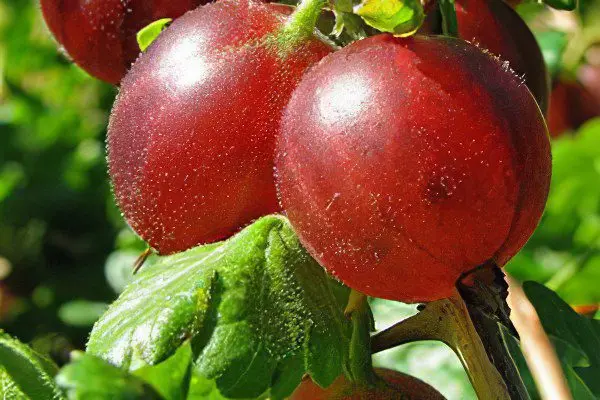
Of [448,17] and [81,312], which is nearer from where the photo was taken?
[448,17]

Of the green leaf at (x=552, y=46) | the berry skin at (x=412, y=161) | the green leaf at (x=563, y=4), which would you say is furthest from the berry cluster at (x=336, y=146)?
the green leaf at (x=552, y=46)

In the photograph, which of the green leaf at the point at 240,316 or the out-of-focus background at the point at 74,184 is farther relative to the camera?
the out-of-focus background at the point at 74,184

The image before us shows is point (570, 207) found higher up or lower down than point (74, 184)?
higher up

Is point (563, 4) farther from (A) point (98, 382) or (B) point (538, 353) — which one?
(A) point (98, 382)

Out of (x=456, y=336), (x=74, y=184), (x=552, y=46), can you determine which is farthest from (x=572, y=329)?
(x=74, y=184)

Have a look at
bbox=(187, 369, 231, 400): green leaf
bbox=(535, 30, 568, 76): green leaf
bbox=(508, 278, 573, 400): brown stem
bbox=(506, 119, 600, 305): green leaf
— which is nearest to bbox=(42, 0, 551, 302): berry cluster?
bbox=(187, 369, 231, 400): green leaf

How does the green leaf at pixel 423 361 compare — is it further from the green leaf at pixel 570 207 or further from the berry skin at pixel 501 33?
the green leaf at pixel 570 207
